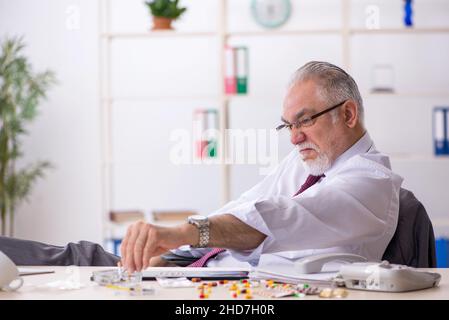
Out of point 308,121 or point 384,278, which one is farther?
point 308,121

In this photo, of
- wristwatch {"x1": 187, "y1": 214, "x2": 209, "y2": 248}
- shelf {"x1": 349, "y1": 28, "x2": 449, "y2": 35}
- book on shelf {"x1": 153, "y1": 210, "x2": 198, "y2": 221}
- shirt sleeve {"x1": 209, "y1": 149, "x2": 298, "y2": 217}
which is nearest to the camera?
wristwatch {"x1": 187, "y1": 214, "x2": 209, "y2": 248}

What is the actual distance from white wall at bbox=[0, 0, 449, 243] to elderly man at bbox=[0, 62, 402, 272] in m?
2.40

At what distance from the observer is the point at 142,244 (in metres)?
1.33

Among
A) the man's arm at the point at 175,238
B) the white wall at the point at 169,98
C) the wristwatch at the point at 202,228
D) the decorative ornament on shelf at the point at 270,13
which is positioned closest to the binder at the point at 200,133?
the white wall at the point at 169,98

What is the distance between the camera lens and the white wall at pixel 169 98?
4.71 m

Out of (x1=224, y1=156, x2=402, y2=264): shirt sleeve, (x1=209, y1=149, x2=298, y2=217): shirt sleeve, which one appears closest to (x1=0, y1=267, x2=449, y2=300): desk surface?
(x1=224, y1=156, x2=402, y2=264): shirt sleeve

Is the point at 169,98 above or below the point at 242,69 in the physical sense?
below

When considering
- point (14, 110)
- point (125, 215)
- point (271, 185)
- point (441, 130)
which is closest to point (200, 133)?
point (125, 215)

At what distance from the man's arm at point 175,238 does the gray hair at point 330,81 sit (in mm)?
539

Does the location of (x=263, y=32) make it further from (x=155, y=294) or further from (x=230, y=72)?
(x=155, y=294)

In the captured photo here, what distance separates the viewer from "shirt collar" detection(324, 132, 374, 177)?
79.7 inches

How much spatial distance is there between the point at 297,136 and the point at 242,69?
97.3 inches

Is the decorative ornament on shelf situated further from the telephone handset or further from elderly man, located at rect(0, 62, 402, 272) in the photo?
the telephone handset
